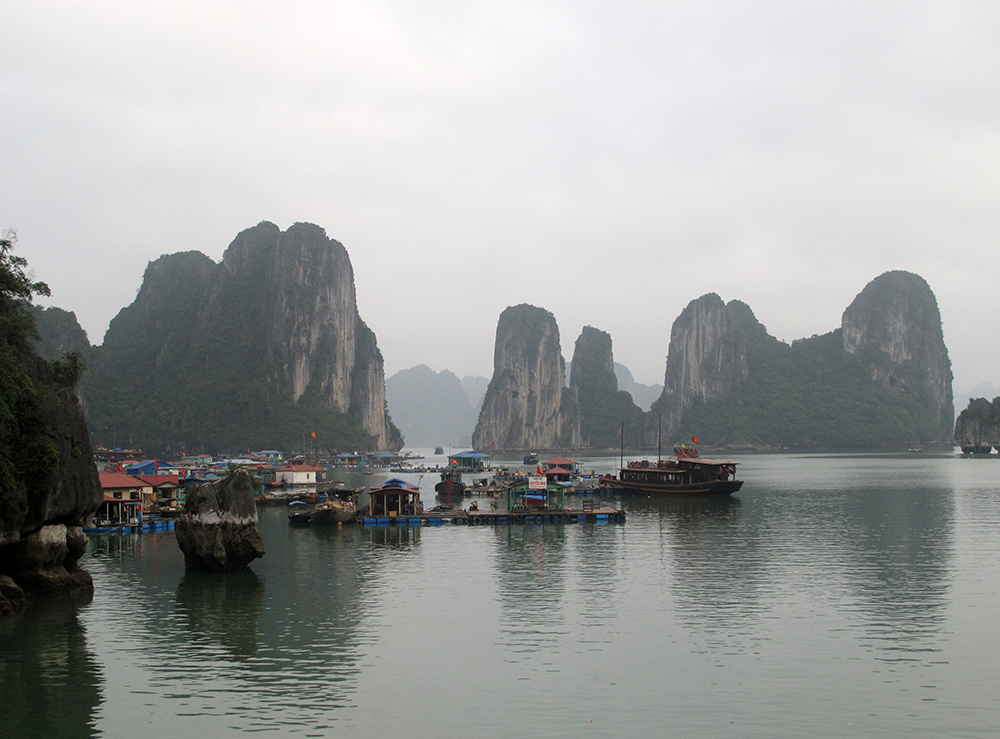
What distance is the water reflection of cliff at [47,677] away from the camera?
14.9m

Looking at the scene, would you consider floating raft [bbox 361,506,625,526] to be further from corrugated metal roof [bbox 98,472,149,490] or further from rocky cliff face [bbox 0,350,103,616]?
rocky cliff face [bbox 0,350,103,616]

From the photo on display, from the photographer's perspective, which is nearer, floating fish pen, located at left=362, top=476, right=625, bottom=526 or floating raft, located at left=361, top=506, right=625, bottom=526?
floating raft, located at left=361, top=506, right=625, bottom=526

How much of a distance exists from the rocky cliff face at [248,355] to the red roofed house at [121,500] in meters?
93.9

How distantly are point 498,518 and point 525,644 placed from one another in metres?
28.3

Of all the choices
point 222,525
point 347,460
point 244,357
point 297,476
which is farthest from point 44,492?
A: point 244,357

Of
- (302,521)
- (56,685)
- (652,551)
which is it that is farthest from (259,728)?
(302,521)

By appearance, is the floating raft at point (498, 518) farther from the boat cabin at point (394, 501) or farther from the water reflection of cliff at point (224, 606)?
the water reflection of cliff at point (224, 606)

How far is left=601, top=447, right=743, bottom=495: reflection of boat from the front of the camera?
66375 millimetres

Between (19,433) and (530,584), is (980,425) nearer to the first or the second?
(530,584)

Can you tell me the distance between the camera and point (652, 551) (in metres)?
36.3

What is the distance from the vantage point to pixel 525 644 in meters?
20.2

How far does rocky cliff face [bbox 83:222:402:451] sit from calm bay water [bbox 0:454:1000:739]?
109034mm

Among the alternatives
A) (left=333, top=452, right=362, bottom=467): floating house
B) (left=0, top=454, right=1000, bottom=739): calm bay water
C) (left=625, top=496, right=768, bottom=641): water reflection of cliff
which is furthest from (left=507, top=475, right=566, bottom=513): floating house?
(left=333, top=452, right=362, bottom=467): floating house

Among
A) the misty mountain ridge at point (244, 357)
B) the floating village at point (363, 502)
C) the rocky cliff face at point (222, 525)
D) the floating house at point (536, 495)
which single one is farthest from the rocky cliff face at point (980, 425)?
the rocky cliff face at point (222, 525)
